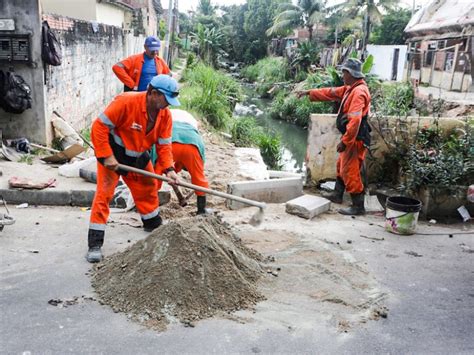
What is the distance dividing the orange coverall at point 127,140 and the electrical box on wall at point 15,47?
357 centimetres

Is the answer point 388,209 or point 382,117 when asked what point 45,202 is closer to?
point 388,209

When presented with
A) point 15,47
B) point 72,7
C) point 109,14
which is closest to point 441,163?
point 15,47

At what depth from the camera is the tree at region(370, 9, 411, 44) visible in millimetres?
31500

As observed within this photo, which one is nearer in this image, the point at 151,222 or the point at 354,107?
the point at 151,222

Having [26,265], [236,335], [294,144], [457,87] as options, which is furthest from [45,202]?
[457,87]

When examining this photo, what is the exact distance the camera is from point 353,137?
6.24 meters

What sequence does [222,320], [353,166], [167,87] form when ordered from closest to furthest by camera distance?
[222,320] < [167,87] < [353,166]

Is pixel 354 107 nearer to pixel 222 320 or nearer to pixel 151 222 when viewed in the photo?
pixel 151 222

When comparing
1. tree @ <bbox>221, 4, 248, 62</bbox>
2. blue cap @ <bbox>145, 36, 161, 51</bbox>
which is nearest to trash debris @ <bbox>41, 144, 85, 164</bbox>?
blue cap @ <bbox>145, 36, 161, 51</bbox>

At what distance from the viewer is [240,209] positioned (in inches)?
250

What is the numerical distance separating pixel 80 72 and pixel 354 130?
5.72 meters

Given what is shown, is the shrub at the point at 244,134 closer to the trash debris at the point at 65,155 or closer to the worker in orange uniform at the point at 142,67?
the worker in orange uniform at the point at 142,67

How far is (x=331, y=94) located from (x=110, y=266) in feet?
13.7

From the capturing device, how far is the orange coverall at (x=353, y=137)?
619cm
